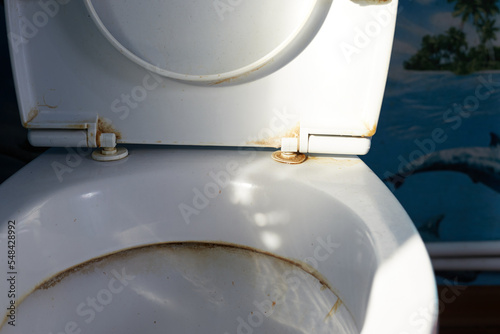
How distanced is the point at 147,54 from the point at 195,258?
0.31 meters

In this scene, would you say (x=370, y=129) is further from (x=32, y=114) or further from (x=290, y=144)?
(x=32, y=114)

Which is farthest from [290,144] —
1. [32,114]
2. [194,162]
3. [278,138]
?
[32,114]

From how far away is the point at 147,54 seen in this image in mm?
592

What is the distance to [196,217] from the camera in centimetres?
62

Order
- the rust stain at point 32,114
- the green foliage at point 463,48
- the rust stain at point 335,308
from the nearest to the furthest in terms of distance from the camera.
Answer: the rust stain at point 335,308 → the rust stain at point 32,114 → the green foliage at point 463,48

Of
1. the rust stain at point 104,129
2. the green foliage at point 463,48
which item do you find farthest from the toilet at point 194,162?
the green foliage at point 463,48

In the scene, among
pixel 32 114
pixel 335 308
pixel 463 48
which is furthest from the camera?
pixel 463 48

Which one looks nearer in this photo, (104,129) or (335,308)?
(335,308)

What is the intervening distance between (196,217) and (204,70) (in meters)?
0.22

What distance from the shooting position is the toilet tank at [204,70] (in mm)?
567

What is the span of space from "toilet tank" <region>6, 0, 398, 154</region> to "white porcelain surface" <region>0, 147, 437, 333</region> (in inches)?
1.7

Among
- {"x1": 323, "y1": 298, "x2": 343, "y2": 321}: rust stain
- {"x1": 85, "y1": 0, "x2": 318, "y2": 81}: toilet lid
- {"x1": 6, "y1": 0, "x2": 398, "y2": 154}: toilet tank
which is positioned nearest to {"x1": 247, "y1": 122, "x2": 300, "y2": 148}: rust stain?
{"x1": 6, "y1": 0, "x2": 398, "y2": 154}: toilet tank

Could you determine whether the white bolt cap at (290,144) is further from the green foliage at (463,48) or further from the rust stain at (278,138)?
the green foliage at (463,48)

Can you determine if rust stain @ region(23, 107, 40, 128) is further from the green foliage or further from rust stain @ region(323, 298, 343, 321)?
the green foliage
